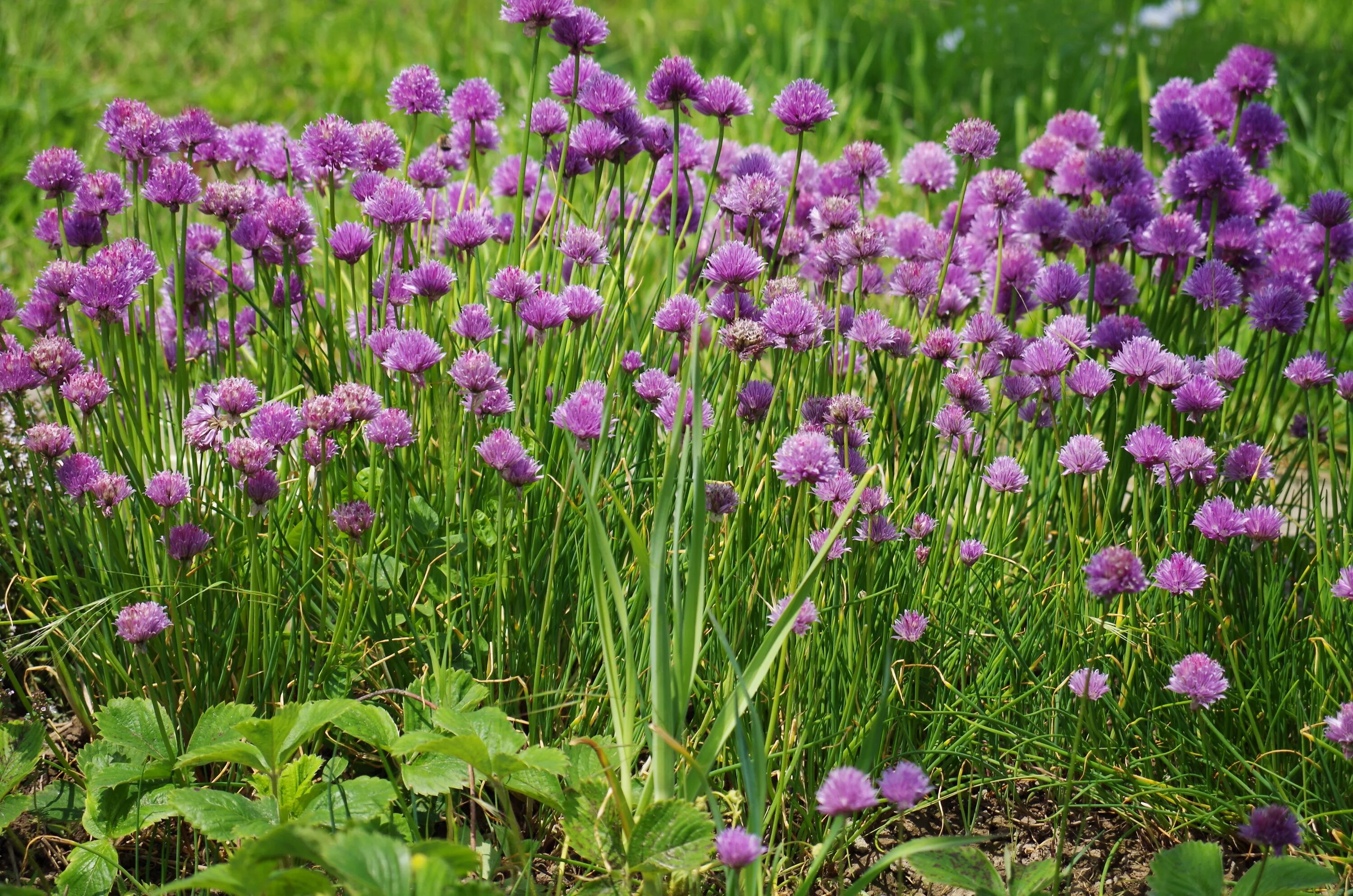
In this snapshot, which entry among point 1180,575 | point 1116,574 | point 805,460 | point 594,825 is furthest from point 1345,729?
point 594,825

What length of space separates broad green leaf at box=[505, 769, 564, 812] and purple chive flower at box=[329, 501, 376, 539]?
45 centimetres

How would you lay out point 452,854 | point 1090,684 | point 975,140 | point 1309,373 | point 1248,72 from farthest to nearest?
point 1248,72 < point 975,140 < point 1309,373 < point 1090,684 < point 452,854

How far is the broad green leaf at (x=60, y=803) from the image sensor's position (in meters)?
1.78

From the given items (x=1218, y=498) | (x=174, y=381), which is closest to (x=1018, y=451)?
(x=1218, y=498)

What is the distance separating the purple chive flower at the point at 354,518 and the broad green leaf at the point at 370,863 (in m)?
0.58

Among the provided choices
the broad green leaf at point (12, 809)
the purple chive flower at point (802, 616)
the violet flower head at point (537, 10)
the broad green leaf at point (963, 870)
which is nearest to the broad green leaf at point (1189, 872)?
the broad green leaf at point (963, 870)

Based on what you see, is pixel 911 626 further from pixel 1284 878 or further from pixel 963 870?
pixel 1284 878

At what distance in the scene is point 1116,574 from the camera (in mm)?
1404

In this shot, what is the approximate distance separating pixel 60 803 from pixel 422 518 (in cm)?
72

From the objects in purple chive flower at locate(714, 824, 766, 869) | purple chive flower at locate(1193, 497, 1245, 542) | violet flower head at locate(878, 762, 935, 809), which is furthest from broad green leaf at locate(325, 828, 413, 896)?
purple chive flower at locate(1193, 497, 1245, 542)

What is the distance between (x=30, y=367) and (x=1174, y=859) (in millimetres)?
1824

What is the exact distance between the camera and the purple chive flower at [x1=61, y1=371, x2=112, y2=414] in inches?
69.5

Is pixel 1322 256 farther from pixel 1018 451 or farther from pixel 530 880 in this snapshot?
pixel 530 880

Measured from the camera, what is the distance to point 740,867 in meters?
1.36
